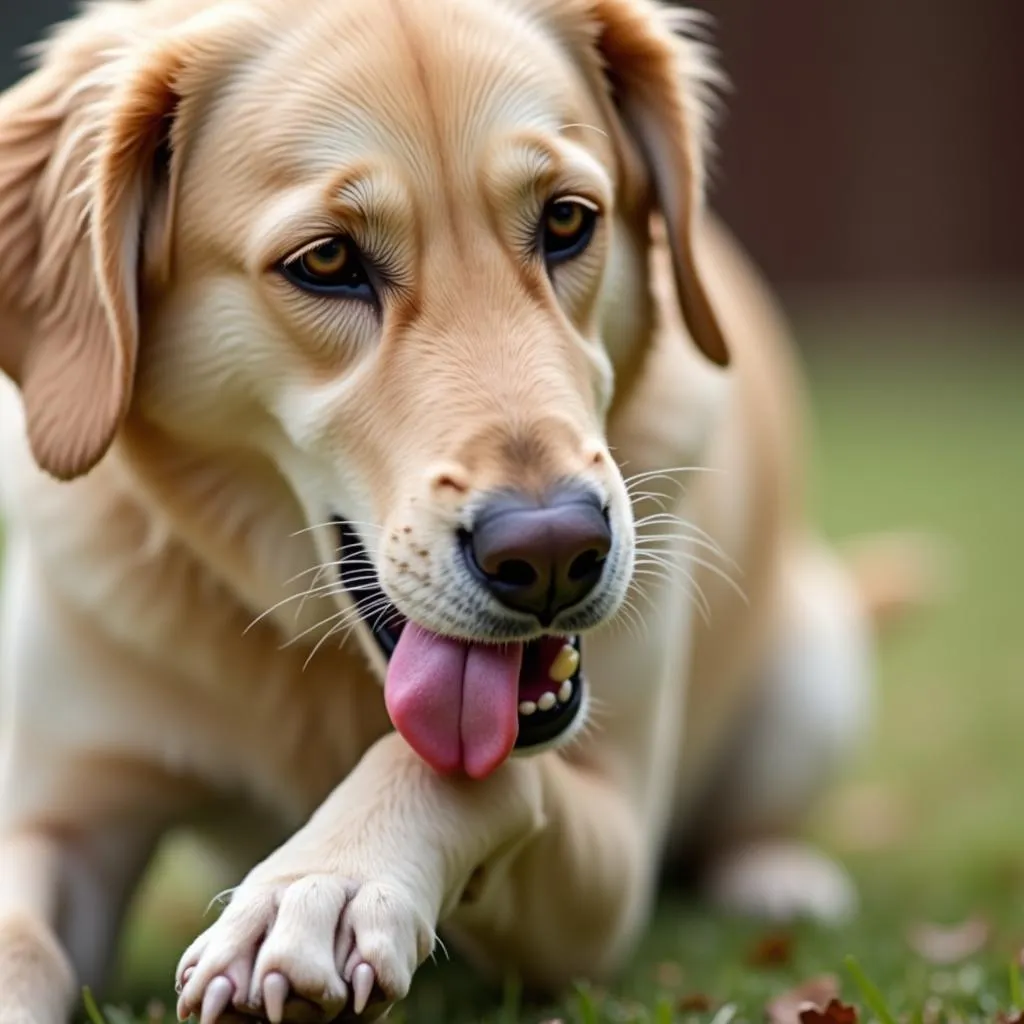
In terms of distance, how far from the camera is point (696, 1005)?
314 centimetres

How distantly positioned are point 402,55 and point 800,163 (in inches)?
501

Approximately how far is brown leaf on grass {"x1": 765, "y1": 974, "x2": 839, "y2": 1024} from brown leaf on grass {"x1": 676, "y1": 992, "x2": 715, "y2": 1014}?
0.10 m

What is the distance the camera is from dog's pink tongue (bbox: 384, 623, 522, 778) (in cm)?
270

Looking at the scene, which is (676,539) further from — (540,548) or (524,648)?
(540,548)

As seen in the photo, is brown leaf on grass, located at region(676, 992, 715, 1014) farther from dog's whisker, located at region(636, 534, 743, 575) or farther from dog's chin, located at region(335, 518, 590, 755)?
dog's whisker, located at region(636, 534, 743, 575)

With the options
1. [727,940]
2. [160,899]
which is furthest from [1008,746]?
[160,899]

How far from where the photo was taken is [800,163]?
601 inches

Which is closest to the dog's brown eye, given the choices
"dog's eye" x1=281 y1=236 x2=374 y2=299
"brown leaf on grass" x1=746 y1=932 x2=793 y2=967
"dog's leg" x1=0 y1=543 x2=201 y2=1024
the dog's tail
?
"dog's eye" x1=281 y1=236 x2=374 y2=299

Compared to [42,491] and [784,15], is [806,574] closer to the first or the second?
[42,491]

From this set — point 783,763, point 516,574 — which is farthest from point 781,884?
point 516,574

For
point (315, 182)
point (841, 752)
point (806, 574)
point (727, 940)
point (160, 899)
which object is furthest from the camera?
point (806, 574)

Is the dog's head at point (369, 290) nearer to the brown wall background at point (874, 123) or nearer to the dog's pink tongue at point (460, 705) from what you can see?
the dog's pink tongue at point (460, 705)

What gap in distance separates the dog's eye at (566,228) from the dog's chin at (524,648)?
0.53 meters

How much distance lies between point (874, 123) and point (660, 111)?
12319 millimetres
